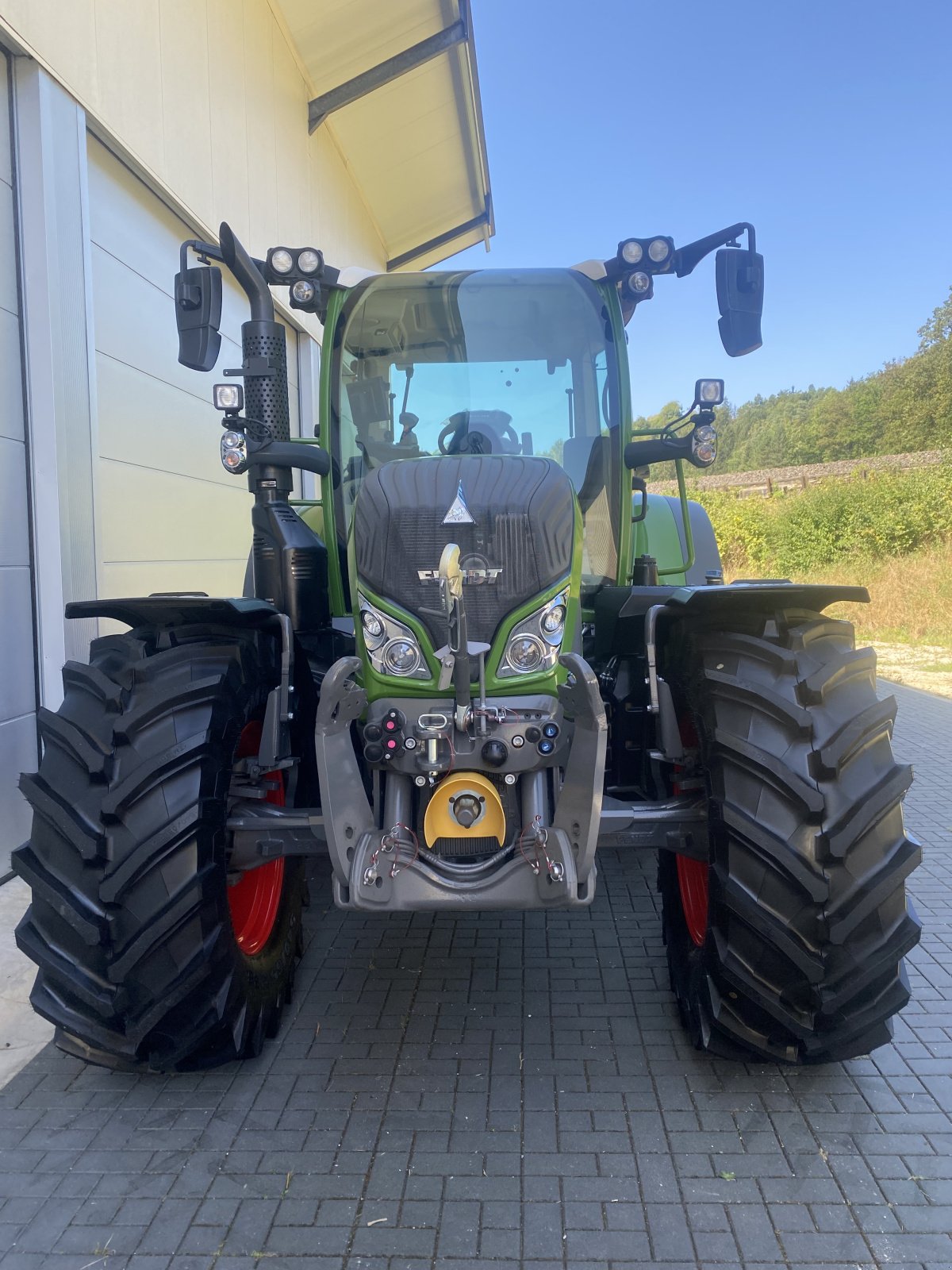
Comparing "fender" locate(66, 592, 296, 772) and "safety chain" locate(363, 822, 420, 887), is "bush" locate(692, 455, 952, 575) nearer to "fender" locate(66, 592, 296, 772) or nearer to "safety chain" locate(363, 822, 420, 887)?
"fender" locate(66, 592, 296, 772)

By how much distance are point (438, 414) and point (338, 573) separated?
71cm

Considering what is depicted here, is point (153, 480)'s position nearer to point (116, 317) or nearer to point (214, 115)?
point (116, 317)

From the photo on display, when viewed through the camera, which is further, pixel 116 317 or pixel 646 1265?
pixel 116 317

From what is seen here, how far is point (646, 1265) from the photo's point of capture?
1.93m

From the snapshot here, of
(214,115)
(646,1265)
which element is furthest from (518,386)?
(214,115)

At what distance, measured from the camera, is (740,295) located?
342cm

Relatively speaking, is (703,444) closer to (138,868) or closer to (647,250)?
(647,250)

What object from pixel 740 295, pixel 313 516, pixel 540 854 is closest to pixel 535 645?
pixel 540 854

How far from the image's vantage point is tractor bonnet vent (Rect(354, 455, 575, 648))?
103 inches

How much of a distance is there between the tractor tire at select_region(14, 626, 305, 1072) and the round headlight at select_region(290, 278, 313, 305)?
1578mm

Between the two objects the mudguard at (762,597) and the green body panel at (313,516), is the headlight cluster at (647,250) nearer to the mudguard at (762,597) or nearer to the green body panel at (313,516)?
the mudguard at (762,597)

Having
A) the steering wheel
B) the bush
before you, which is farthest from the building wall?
the bush

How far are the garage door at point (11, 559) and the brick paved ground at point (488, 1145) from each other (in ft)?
5.68

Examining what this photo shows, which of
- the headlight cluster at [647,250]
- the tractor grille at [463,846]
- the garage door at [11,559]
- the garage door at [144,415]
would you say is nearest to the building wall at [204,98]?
the garage door at [144,415]
